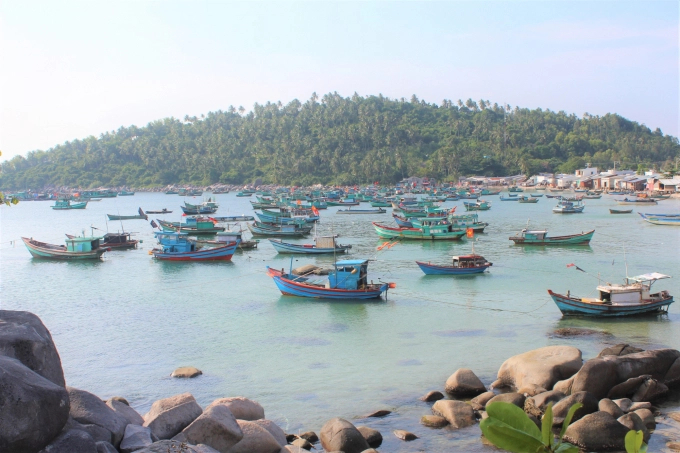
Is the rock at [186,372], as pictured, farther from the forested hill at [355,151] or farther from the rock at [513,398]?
the forested hill at [355,151]

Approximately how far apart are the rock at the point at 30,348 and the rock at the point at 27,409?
0.72m

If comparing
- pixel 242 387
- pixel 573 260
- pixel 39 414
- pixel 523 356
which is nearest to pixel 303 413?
pixel 242 387

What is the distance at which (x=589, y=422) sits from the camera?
43.6ft

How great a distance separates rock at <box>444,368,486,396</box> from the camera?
16328 mm

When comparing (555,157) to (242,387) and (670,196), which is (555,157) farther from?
(242,387)

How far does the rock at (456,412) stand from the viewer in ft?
47.3

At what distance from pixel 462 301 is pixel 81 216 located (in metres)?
81.2

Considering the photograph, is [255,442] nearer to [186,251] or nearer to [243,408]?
[243,408]

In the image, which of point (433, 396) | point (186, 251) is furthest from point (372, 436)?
point (186, 251)

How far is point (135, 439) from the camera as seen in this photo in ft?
33.3

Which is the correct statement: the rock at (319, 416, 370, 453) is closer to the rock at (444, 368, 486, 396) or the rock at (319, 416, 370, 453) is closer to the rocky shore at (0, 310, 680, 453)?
the rocky shore at (0, 310, 680, 453)

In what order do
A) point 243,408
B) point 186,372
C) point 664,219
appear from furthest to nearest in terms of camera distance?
point 664,219, point 186,372, point 243,408

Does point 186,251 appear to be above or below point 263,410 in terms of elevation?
above

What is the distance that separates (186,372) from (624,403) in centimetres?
1240
